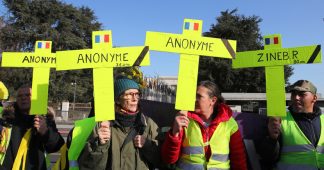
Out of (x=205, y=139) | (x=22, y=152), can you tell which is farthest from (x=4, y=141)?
(x=205, y=139)

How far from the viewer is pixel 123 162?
3.37 meters

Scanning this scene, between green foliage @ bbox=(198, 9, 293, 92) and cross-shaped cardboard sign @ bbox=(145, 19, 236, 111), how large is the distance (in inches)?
1658

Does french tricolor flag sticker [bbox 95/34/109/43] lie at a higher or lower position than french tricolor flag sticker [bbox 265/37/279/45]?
lower

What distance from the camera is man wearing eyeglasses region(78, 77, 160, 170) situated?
3.30 meters

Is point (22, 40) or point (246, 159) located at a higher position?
point (22, 40)

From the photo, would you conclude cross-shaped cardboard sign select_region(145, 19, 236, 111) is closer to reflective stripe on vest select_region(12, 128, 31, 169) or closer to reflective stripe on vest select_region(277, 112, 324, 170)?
reflective stripe on vest select_region(277, 112, 324, 170)

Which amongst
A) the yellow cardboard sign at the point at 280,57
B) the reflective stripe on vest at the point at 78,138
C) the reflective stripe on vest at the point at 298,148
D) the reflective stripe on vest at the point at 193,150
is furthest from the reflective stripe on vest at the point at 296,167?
the reflective stripe on vest at the point at 78,138

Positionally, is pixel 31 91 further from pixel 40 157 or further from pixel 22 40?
pixel 22 40

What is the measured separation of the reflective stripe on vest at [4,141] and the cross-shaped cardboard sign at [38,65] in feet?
1.21

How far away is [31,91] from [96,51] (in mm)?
1071

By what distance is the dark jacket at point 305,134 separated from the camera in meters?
3.70

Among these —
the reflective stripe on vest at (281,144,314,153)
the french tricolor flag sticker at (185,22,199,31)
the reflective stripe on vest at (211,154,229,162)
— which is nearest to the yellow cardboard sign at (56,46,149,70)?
the french tricolor flag sticker at (185,22,199,31)

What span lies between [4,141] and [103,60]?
141cm

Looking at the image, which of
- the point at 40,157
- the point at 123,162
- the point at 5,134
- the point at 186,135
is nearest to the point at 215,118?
the point at 186,135
